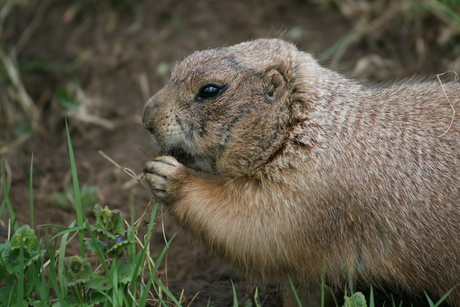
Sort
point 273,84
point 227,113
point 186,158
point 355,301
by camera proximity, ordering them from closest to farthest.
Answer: point 355,301 → point 227,113 → point 273,84 → point 186,158

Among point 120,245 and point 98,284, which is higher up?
point 120,245

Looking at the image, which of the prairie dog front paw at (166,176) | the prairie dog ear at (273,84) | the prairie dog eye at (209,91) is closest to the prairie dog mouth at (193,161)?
the prairie dog front paw at (166,176)

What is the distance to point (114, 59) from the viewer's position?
667cm

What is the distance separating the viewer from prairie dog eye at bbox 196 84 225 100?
343 centimetres

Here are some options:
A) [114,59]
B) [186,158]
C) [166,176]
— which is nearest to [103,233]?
A: [166,176]

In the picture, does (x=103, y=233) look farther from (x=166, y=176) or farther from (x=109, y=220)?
(x=166, y=176)

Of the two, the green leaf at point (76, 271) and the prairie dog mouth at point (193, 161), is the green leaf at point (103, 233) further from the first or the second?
the prairie dog mouth at point (193, 161)

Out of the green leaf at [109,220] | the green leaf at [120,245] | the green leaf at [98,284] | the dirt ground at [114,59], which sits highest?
the dirt ground at [114,59]

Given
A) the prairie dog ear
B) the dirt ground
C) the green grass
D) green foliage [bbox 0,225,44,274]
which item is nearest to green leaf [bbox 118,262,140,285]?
the green grass

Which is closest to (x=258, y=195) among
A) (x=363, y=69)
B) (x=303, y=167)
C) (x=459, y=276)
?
(x=303, y=167)

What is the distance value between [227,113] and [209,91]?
0.61 ft

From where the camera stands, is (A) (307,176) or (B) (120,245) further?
(A) (307,176)

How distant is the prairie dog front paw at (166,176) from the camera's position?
3391 millimetres

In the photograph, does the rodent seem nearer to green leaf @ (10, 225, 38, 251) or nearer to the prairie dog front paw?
the prairie dog front paw
